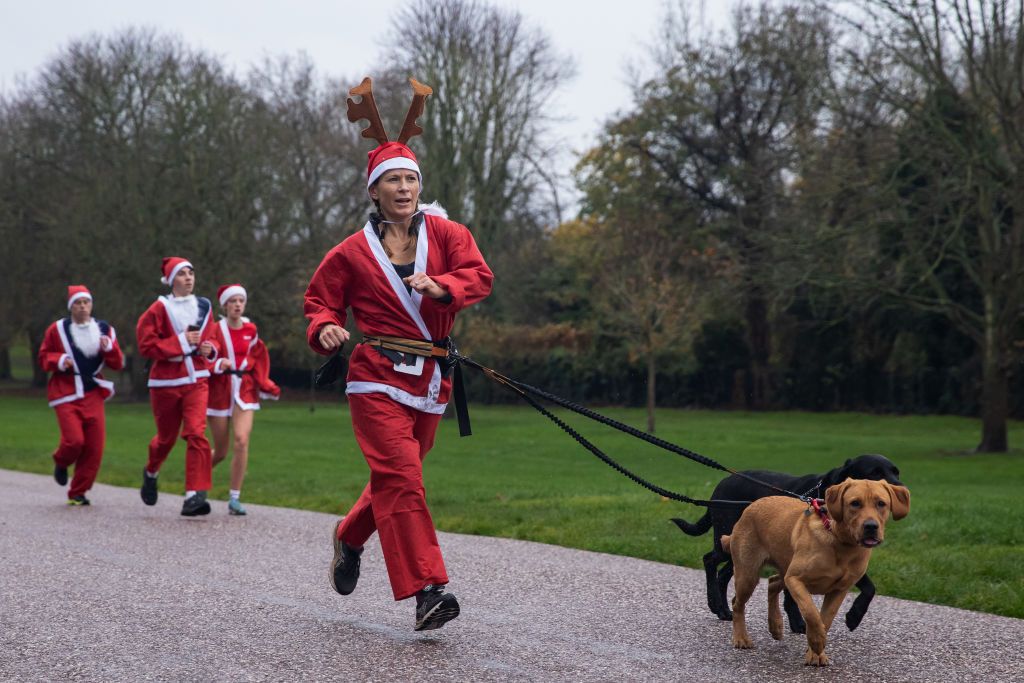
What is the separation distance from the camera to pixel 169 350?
37.9 ft

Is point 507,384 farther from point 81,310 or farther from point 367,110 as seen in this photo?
point 81,310

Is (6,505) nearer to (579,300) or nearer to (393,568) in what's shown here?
(393,568)

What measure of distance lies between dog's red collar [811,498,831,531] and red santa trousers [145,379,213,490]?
710 cm

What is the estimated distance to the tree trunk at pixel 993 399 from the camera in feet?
80.5

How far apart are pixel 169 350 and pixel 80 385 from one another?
1.43 metres

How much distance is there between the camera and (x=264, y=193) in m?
41.9

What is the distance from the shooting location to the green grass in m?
8.78

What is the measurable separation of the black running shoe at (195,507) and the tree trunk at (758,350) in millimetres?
34584

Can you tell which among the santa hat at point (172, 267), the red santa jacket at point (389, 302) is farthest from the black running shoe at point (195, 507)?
the red santa jacket at point (389, 302)

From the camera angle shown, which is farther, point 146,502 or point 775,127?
point 775,127

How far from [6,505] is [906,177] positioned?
1787 cm

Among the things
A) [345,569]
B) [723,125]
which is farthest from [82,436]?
[723,125]

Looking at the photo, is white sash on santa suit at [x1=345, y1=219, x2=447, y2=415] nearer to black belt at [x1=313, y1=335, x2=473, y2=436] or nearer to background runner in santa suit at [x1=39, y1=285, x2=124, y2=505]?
black belt at [x1=313, y1=335, x2=473, y2=436]

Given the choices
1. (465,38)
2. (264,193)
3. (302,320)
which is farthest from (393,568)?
(302,320)
